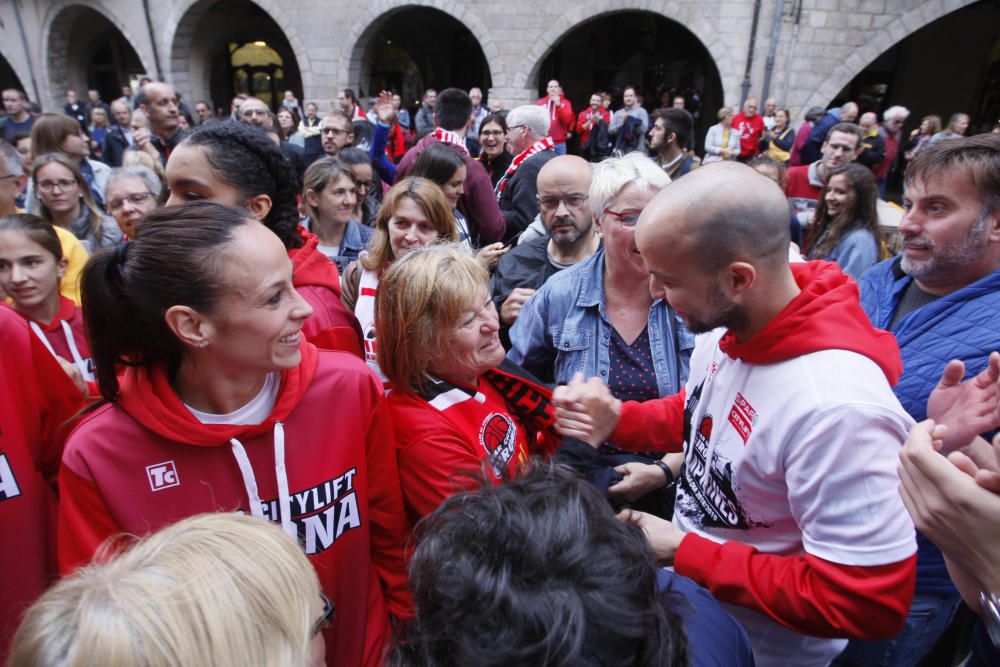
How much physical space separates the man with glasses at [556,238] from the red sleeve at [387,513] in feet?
4.21

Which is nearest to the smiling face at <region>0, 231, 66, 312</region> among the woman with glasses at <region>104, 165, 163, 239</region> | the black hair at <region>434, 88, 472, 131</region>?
the woman with glasses at <region>104, 165, 163, 239</region>

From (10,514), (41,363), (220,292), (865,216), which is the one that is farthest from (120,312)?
(865,216)

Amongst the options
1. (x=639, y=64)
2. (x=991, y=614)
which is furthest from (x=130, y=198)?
(x=639, y=64)

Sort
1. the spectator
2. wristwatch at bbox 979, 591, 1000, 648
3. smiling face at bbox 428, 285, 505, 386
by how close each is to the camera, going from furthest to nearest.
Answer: the spectator → smiling face at bbox 428, 285, 505, 386 → wristwatch at bbox 979, 591, 1000, 648

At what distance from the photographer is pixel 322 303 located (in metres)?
2.17

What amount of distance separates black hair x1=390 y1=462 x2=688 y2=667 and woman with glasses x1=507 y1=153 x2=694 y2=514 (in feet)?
3.70

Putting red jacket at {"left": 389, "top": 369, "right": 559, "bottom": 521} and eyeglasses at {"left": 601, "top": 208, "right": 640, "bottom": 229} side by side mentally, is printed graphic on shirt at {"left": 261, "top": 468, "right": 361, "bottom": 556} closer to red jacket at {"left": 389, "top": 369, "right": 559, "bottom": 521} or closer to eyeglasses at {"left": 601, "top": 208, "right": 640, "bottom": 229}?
red jacket at {"left": 389, "top": 369, "right": 559, "bottom": 521}

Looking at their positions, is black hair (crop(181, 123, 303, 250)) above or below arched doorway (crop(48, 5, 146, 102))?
below

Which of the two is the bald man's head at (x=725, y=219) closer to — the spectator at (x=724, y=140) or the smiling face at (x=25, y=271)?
the smiling face at (x=25, y=271)

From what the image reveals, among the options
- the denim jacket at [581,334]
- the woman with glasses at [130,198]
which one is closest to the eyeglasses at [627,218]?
the denim jacket at [581,334]

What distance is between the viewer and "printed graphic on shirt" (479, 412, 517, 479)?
5.34 feet

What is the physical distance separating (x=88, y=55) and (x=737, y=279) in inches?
900

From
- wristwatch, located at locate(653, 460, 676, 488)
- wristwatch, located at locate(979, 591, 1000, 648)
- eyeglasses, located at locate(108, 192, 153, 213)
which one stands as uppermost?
eyeglasses, located at locate(108, 192, 153, 213)

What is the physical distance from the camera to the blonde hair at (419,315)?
1.59 metres
